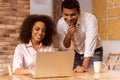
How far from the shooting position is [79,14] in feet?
7.97

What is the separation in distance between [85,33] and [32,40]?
19.6 inches

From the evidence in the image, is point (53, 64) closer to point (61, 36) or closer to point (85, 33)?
point (61, 36)

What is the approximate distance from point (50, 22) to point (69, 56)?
2.40 ft

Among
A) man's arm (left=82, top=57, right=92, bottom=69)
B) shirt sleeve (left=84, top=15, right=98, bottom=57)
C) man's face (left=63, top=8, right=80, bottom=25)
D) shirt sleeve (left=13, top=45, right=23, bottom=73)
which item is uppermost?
man's face (left=63, top=8, right=80, bottom=25)

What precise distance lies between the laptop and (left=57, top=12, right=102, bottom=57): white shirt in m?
0.55

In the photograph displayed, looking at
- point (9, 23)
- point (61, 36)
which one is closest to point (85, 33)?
point (61, 36)

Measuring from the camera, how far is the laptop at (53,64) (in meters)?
1.64

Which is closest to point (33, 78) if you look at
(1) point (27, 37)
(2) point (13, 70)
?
(2) point (13, 70)

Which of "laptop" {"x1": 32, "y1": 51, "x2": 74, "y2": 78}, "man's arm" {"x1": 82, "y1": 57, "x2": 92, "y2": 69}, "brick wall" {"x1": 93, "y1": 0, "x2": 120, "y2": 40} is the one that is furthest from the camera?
"brick wall" {"x1": 93, "y1": 0, "x2": 120, "y2": 40}

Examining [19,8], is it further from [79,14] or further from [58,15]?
[79,14]

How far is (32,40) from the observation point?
2.28 metres

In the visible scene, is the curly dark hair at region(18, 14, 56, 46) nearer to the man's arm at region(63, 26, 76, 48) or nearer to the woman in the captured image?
the woman

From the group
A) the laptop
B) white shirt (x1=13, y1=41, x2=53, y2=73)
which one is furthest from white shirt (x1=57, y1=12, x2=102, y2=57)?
the laptop

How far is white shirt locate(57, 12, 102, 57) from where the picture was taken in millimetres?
2324
